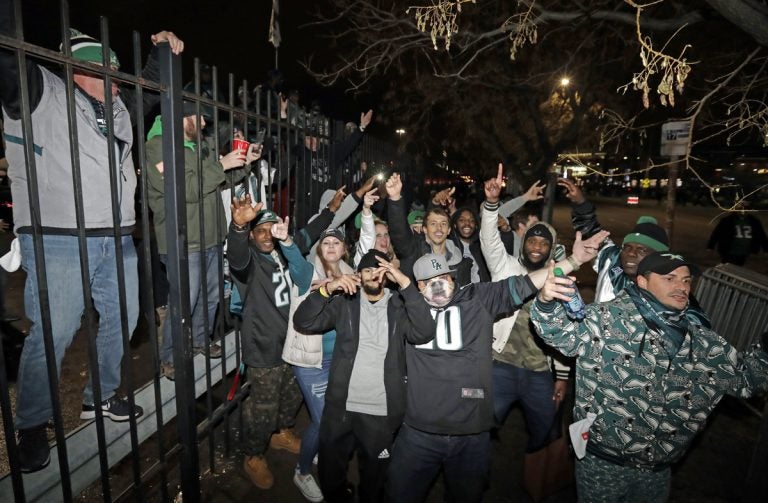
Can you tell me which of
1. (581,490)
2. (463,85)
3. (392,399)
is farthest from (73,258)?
(463,85)

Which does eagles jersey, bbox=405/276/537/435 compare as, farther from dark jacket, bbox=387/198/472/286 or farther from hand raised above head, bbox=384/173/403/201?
hand raised above head, bbox=384/173/403/201

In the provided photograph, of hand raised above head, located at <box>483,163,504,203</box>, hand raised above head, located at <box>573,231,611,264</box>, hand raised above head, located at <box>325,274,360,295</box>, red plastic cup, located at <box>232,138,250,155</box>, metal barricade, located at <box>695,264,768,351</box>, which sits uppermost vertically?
red plastic cup, located at <box>232,138,250,155</box>

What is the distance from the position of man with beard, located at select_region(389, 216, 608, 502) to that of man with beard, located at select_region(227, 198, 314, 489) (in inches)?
40.5

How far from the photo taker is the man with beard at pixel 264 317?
→ 3377 millimetres

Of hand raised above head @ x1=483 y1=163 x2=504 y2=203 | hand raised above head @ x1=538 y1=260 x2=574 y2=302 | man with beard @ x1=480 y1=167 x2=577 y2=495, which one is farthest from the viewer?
hand raised above head @ x1=483 y1=163 x2=504 y2=203

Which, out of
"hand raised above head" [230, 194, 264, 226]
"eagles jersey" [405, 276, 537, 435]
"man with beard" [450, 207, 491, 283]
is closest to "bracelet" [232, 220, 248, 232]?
"hand raised above head" [230, 194, 264, 226]

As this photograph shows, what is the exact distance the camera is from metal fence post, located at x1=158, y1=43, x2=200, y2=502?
8.21 feet

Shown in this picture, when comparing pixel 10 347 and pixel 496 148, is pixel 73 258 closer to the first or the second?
pixel 10 347

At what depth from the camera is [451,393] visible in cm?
297

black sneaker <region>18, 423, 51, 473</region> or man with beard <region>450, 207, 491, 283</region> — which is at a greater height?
man with beard <region>450, 207, 491, 283</region>

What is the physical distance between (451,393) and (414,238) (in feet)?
6.20

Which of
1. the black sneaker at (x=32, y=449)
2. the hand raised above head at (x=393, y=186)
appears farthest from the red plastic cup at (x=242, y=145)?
the black sneaker at (x=32, y=449)

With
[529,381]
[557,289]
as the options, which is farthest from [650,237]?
[557,289]

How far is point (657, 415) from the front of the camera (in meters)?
2.56
